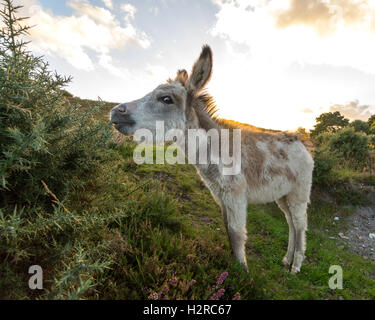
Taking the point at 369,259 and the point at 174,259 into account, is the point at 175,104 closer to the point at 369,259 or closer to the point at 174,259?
the point at 174,259

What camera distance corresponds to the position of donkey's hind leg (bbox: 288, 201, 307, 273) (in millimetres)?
4680

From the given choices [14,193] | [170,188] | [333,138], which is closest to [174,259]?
[14,193]

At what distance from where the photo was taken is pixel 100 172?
3.03 meters

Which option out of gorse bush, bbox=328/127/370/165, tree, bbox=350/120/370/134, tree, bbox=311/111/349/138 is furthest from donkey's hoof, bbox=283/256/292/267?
tree, bbox=350/120/370/134

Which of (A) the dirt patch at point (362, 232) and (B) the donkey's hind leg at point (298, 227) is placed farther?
(A) the dirt patch at point (362, 232)

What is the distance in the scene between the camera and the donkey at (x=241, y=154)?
12.1 feet

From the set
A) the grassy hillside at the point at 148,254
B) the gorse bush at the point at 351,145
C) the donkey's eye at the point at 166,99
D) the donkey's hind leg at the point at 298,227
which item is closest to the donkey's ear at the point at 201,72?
the donkey's eye at the point at 166,99

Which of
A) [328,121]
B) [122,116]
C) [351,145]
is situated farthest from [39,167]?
[328,121]

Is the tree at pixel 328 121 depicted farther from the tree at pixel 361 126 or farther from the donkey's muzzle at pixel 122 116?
the donkey's muzzle at pixel 122 116

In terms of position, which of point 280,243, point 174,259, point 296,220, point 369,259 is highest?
point 296,220

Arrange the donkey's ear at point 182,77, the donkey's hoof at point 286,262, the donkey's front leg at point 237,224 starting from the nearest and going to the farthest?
the donkey's front leg at point 237,224 → the donkey's ear at point 182,77 → the donkey's hoof at point 286,262

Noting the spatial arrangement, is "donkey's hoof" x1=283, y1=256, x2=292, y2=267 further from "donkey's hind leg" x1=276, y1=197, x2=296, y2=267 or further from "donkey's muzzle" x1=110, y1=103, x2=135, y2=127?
"donkey's muzzle" x1=110, y1=103, x2=135, y2=127

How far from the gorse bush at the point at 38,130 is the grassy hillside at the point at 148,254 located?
27 centimetres

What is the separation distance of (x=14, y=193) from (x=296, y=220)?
543 centimetres
